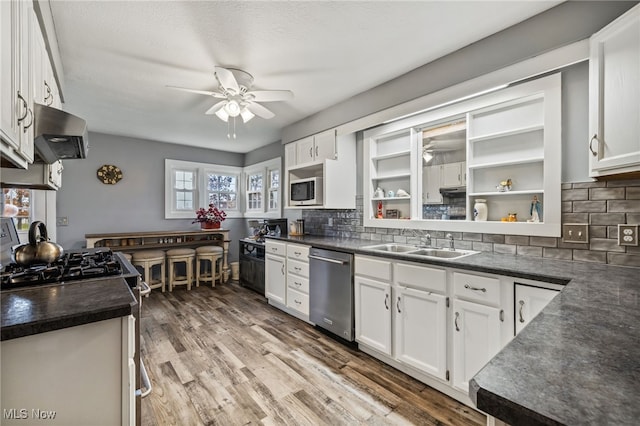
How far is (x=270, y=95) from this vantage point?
255cm

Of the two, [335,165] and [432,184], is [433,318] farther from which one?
[335,165]

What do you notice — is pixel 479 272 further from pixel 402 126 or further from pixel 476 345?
→ pixel 402 126

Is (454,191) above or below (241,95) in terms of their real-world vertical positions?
below

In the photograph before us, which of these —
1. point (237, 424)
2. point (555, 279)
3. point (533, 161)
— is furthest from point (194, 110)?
point (555, 279)

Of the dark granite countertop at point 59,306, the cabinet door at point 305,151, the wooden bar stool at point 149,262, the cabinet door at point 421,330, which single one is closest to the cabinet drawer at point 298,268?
the cabinet door at point 421,330

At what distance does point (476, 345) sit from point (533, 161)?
4.55 ft

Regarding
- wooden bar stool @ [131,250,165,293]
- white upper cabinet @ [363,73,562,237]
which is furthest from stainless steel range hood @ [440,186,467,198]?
wooden bar stool @ [131,250,165,293]

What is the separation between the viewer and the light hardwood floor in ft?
5.79

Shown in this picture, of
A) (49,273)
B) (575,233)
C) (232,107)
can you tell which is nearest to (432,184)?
(575,233)

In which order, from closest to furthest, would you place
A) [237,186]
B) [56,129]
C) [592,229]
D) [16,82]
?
[16,82]
[56,129]
[592,229]
[237,186]

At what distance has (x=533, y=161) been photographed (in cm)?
212

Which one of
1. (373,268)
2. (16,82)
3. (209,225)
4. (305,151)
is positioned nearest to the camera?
(16,82)

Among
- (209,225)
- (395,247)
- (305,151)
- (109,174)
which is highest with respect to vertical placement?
(305,151)

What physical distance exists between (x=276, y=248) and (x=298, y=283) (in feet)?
2.01
